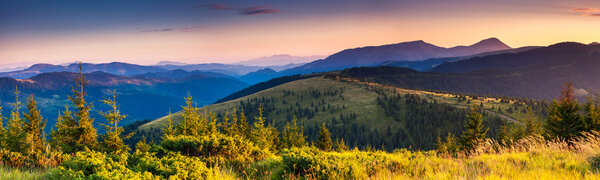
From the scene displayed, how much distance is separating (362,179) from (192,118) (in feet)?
98.4

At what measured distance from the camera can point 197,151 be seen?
10.9 m

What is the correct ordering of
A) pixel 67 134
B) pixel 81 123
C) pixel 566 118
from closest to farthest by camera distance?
pixel 67 134
pixel 81 123
pixel 566 118

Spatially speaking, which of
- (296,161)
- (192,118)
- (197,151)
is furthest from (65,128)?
(296,161)

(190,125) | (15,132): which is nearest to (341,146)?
(190,125)

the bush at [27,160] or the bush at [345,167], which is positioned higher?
the bush at [345,167]

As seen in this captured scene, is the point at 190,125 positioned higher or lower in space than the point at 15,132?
higher

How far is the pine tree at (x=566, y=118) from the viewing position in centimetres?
3622

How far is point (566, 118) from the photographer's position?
122ft

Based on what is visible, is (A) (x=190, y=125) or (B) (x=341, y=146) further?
(B) (x=341, y=146)

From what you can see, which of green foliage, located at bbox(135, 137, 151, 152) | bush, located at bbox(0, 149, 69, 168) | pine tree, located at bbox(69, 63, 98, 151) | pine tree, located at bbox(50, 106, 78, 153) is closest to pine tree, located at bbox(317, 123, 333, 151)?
green foliage, located at bbox(135, 137, 151, 152)

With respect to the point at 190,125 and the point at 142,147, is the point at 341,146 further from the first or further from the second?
the point at 142,147

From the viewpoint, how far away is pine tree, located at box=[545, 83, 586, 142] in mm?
36219

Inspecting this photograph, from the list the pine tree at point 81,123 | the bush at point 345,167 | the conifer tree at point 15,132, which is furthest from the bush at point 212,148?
the conifer tree at point 15,132

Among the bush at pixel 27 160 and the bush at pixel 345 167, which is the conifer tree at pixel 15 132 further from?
the bush at pixel 345 167
